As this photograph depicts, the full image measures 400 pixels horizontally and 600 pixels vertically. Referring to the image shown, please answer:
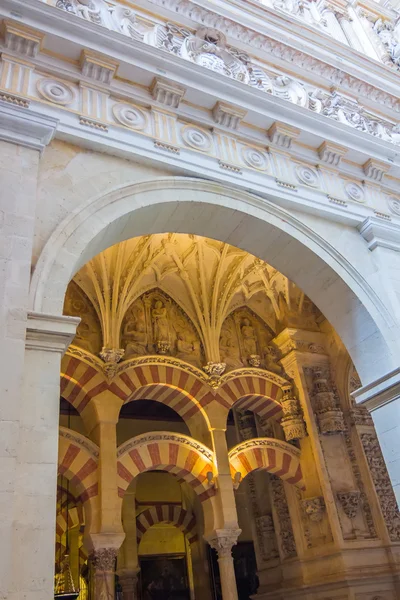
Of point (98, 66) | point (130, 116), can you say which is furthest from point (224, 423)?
point (98, 66)

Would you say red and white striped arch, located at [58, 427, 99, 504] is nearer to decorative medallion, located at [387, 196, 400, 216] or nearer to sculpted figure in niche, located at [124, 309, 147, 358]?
sculpted figure in niche, located at [124, 309, 147, 358]

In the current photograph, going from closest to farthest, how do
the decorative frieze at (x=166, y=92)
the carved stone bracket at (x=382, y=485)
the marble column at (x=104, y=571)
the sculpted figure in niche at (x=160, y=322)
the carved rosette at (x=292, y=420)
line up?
the decorative frieze at (x=166, y=92)
the marble column at (x=104, y=571)
the carved stone bracket at (x=382, y=485)
the carved rosette at (x=292, y=420)
the sculpted figure in niche at (x=160, y=322)

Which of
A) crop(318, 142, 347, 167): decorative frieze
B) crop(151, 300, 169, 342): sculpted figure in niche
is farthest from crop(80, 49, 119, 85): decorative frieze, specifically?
crop(151, 300, 169, 342): sculpted figure in niche

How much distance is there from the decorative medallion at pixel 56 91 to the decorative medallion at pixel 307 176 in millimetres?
2494

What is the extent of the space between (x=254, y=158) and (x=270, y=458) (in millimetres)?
4711

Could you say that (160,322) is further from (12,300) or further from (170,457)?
(12,300)

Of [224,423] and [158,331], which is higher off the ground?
[158,331]

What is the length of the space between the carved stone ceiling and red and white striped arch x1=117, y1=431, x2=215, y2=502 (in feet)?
4.35

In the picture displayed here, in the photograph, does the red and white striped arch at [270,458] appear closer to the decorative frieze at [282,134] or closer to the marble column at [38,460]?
the decorative frieze at [282,134]

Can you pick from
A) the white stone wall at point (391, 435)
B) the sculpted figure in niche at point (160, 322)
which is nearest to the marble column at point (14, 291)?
the white stone wall at point (391, 435)

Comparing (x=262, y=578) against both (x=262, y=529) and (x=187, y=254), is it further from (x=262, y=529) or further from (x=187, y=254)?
(x=187, y=254)

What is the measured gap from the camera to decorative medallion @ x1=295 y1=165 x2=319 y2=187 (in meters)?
5.71

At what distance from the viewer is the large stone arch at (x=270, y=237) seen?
178 inches

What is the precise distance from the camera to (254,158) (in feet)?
18.0
